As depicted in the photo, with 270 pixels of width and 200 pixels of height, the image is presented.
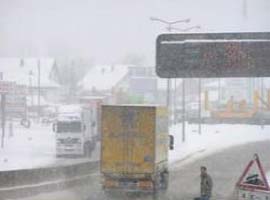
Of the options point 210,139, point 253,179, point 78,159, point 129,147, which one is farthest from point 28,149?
point 253,179

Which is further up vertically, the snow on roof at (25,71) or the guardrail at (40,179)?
the snow on roof at (25,71)

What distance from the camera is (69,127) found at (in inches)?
1348

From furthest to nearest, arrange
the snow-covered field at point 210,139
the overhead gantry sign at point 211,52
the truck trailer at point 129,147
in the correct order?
the snow-covered field at point 210,139, the truck trailer at point 129,147, the overhead gantry sign at point 211,52

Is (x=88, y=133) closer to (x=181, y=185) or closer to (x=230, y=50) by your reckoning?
(x=181, y=185)

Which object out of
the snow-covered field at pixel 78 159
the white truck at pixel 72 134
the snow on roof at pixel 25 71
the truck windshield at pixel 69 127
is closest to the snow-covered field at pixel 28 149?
the snow-covered field at pixel 78 159

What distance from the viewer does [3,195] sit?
18.2 m

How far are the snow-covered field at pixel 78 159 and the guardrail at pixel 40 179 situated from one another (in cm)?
494

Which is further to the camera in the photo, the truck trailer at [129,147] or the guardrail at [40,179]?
the truck trailer at [129,147]

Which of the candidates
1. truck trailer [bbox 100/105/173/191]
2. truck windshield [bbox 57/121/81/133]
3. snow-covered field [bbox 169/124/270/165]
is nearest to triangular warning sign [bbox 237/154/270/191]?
truck trailer [bbox 100/105/173/191]

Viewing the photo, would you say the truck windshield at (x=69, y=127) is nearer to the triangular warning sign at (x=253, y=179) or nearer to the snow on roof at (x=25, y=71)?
the triangular warning sign at (x=253, y=179)

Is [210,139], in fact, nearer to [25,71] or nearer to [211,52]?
[25,71]

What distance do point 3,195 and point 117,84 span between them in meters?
73.9

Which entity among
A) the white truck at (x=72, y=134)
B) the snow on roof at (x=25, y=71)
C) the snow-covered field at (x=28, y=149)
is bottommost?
the snow-covered field at (x=28, y=149)

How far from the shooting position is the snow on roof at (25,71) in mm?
70375
